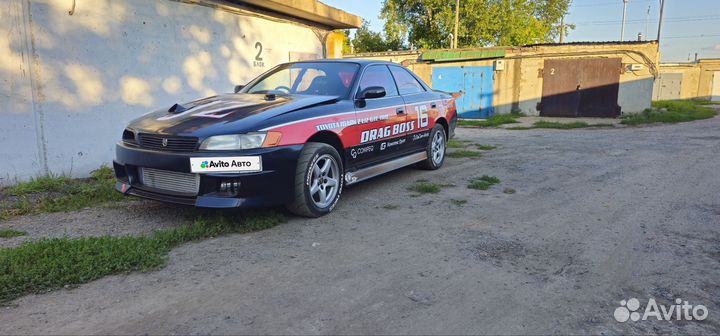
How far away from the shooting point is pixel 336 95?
5.21 meters

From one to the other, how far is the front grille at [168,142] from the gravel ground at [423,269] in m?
0.71

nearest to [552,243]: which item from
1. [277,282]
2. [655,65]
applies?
[277,282]

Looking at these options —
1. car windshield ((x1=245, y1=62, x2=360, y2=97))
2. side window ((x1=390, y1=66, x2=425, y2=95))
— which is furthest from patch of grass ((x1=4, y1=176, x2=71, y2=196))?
side window ((x1=390, y1=66, x2=425, y2=95))

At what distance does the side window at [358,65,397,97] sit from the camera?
5.56 metres

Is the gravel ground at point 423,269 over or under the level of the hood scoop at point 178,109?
under

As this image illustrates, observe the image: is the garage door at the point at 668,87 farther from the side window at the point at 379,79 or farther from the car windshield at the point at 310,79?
the car windshield at the point at 310,79

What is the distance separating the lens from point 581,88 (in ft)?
58.4

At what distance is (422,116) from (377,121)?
1286 mm

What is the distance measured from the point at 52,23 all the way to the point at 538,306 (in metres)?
6.32

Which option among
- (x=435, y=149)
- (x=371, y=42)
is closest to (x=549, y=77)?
(x=435, y=149)

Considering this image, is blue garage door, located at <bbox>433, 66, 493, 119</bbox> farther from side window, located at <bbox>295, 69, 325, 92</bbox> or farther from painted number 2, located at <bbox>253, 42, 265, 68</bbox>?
side window, located at <bbox>295, 69, 325, 92</bbox>

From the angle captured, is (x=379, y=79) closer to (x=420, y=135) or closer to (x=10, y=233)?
(x=420, y=135)

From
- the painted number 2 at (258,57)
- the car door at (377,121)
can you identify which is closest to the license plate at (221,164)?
the car door at (377,121)

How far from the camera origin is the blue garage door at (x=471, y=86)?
19.8 m
